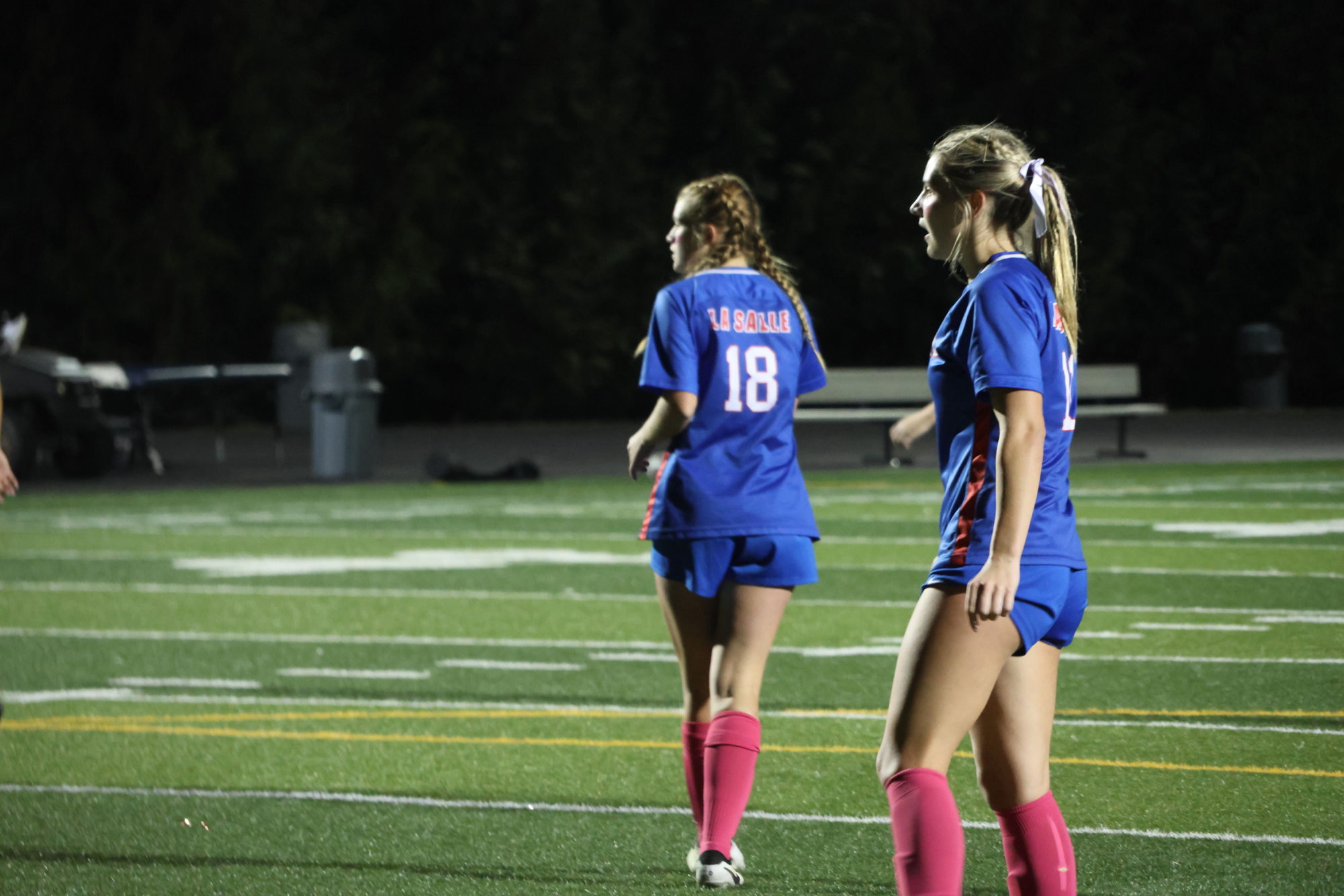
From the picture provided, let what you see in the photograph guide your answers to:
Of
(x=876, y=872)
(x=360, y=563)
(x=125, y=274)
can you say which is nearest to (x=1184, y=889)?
(x=876, y=872)

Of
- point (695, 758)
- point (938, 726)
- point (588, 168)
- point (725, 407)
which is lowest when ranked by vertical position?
point (695, 758)

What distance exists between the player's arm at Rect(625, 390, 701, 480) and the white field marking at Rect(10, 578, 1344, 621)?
5833 millimetres

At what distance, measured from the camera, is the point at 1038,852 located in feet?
12.4

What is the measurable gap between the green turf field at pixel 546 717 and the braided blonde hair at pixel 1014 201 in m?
2.03

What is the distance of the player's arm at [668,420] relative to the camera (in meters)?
5.01

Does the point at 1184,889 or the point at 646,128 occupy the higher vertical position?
the point at 646,128

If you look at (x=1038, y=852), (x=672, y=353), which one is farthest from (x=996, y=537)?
(x=672, y=353)

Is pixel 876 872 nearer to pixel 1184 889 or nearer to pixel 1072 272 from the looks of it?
pixel 1184 889

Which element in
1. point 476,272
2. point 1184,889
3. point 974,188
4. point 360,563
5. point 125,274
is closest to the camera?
point 974,188

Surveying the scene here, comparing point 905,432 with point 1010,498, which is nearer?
point 1010,498

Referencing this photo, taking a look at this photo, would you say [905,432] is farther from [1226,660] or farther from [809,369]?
[1226,660]

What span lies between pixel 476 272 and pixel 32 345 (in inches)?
280

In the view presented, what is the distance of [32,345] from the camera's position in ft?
95.4

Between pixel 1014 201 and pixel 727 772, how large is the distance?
6.04 feet
